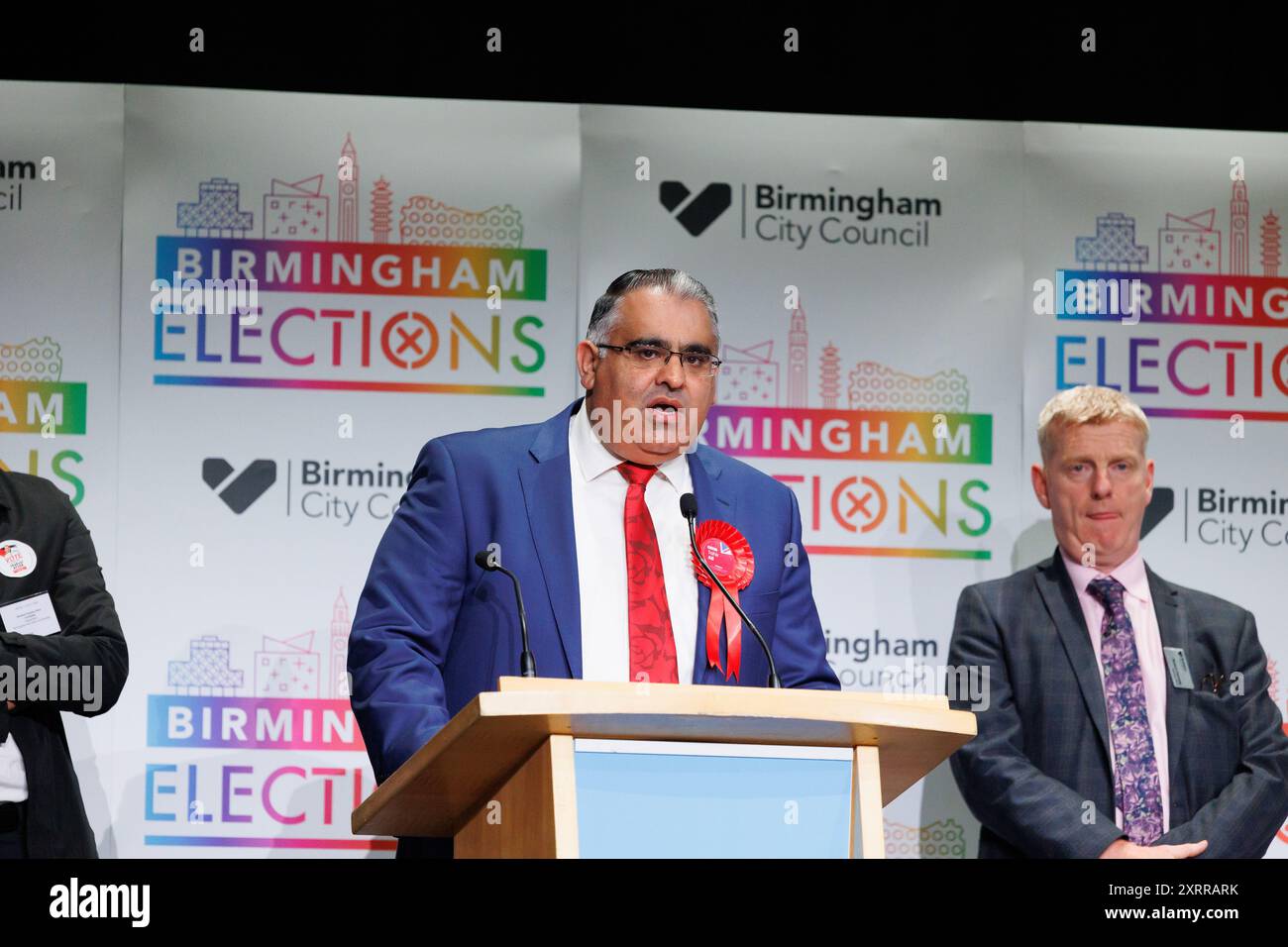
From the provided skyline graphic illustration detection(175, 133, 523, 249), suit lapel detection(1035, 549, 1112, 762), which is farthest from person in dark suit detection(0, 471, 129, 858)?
suit lapel detection(1035, 549, 1112, 762)

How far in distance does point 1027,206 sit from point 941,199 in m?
0.28

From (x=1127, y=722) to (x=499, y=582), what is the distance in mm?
1935

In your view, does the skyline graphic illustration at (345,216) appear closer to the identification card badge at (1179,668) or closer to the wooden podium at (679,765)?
the identification card badge at (1179,668)

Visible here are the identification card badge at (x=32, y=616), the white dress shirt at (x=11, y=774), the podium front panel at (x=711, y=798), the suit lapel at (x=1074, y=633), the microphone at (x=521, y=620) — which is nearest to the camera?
the podium front panel at (x=711, y=798)

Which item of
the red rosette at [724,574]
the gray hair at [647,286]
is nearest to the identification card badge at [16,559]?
the gray hair at [647,286]

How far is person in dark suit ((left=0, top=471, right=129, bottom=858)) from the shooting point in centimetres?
416

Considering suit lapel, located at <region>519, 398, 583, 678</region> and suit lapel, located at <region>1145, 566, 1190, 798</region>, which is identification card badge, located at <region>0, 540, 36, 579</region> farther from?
suit lapel, located at <region>1145, 566, 1190, 798</region>

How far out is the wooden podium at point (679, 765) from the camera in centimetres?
245

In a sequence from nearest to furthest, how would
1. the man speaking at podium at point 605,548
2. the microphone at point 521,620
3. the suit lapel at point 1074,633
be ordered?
the microphone at point 521,620, the man speaking at podium at point 605,548, the suit lapel at point 1074,633

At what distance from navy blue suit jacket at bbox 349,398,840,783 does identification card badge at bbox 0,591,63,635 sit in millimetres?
1269

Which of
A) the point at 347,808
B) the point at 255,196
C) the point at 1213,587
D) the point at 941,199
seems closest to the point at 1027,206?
the point at 941,199

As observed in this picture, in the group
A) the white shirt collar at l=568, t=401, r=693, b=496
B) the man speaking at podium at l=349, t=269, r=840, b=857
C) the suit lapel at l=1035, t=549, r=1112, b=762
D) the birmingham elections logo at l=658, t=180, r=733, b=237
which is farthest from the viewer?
the birmingham elections logo at l=658, t=180, r=733, b=237

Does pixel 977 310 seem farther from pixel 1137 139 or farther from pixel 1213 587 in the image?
pixel 1213 587

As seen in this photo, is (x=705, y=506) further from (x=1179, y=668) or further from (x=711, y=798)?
(x=1179, y=668)
